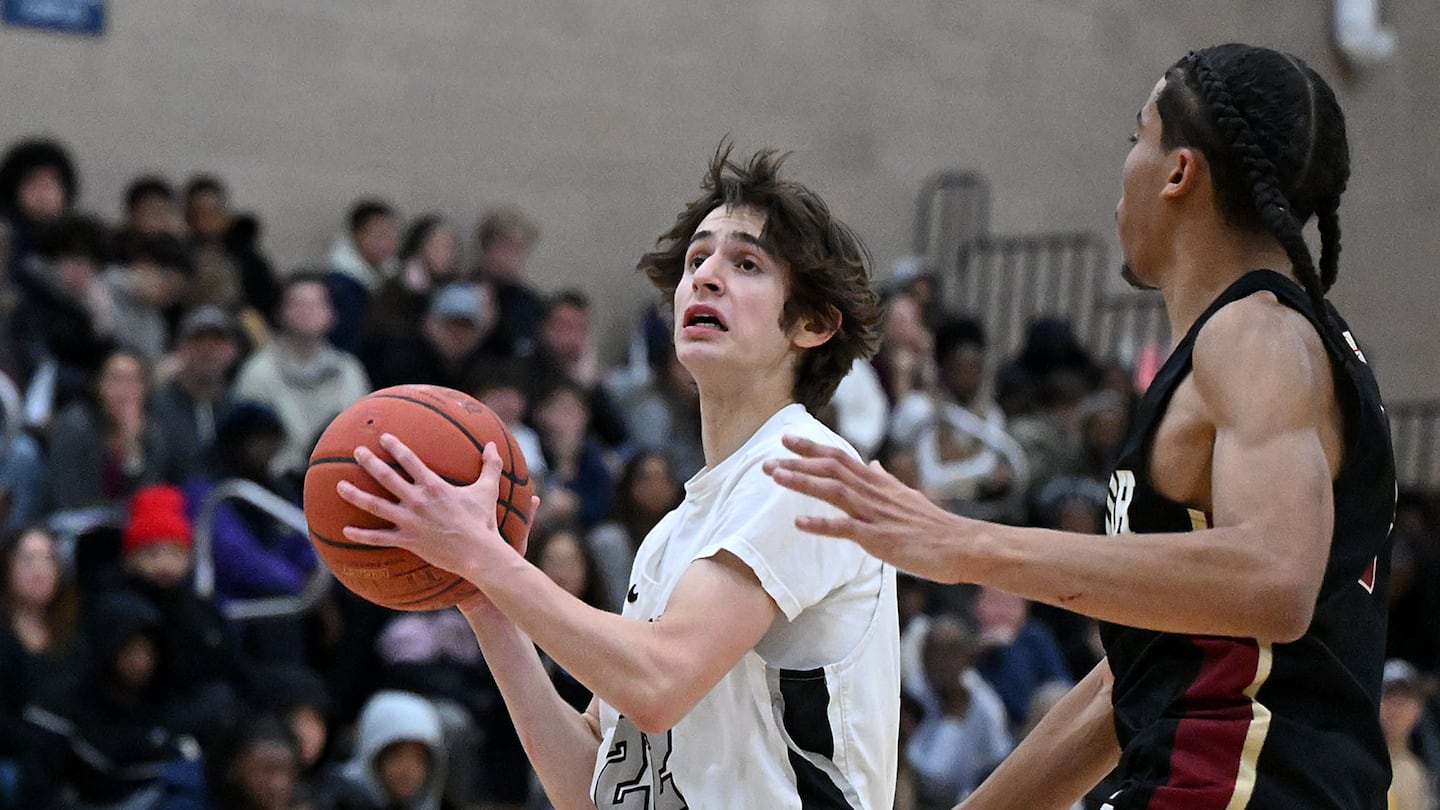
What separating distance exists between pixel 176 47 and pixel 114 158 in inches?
30.7

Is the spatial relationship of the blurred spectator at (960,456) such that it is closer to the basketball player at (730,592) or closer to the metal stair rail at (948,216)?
the metal stair rail at (948,216)

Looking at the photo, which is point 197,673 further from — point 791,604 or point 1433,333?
point 1433,333

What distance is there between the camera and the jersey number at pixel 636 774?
3.37 metres

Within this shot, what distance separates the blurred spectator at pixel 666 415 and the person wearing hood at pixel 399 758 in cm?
288

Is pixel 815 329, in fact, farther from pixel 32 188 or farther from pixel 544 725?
pixel 32 188

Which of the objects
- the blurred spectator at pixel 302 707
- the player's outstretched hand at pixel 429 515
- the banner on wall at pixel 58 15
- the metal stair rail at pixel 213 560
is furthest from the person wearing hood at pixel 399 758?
the banner on wall at pixel 58 15

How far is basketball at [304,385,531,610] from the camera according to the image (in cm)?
317

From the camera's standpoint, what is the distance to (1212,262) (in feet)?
9.84

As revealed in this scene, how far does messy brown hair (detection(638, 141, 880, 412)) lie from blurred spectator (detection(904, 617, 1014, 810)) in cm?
531

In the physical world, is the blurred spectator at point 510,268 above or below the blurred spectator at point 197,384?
above

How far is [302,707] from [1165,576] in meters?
5.39

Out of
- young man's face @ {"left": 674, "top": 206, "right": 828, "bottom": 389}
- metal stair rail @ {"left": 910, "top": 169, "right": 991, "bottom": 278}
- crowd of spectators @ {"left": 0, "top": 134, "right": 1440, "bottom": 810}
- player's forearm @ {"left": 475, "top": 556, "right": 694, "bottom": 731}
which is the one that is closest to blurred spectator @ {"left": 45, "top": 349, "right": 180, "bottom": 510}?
crowd of spectators @ {"left": 0, "top": 134, "right": 1440, "bottom": 810}

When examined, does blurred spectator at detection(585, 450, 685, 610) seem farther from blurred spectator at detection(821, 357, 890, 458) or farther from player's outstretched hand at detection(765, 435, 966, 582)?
player's outstretched hand at detection(765, 435, 966, 582)

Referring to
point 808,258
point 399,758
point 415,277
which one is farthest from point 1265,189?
point 415,277
